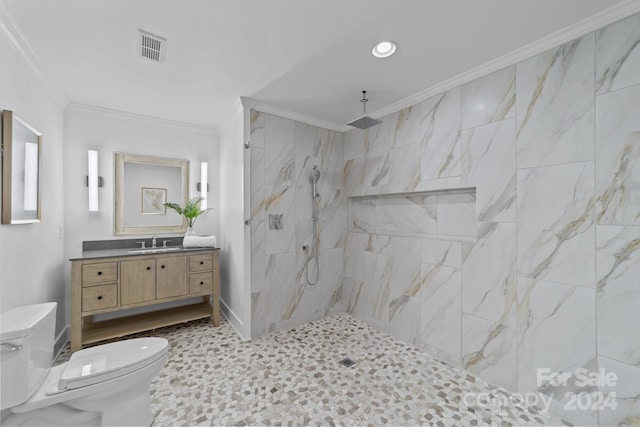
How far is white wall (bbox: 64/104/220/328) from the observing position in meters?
2.77

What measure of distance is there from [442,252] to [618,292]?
107 cm

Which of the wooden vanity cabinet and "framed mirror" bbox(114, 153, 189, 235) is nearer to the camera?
the wooden vanity cabinet

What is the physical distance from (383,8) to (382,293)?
255cm

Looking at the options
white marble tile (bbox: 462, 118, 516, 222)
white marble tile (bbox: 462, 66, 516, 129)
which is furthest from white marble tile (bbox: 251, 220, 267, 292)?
white marble tile (bbox: 462, 66, 516, 129)

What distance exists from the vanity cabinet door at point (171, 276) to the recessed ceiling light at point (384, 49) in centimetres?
268

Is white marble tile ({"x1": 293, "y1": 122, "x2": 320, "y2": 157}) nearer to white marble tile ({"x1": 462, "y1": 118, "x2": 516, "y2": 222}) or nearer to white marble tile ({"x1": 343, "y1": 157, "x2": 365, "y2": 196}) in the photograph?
white marble tile ({"x1": 343, "y1": 157, "x2": 365, "y2": 196})

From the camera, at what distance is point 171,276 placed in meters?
2.80

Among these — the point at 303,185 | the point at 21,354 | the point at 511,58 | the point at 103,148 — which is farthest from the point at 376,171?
the point at 103,148

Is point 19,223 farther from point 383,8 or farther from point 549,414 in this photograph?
point 549,414

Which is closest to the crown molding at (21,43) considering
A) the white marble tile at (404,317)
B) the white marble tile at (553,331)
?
the white marble tile at (404,317)

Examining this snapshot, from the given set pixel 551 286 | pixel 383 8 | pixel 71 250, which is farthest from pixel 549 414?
pixel 71 250

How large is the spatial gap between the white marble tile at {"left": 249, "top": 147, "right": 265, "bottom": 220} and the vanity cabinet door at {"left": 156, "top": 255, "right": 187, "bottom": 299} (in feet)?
3.14

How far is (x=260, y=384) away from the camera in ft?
6.61

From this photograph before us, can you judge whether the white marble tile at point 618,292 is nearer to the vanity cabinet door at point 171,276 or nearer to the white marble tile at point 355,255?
the white marble tile at point 355,255
